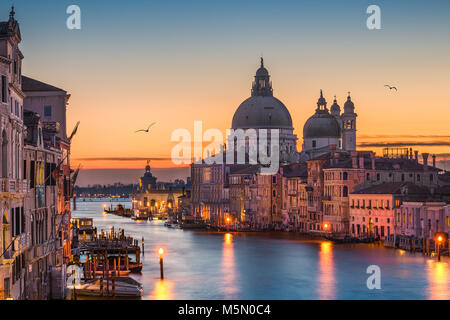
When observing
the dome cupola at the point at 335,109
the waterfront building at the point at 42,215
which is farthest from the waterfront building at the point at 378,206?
the dome cupola at the point at 335,109

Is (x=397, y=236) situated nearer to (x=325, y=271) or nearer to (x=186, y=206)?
(x=325, y=271)

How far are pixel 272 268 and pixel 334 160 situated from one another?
2155cm

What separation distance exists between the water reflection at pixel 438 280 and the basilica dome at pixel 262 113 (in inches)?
2312

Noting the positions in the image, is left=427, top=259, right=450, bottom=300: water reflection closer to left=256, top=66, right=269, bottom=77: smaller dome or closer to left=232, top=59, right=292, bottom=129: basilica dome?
left=232, top=59, right=292, bottom=129: basilica dome

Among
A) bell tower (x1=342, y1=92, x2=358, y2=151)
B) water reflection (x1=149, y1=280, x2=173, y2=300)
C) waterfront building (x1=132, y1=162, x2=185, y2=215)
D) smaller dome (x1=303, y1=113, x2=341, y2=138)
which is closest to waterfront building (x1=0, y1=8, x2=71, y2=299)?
water reflection (x1=149, y1=280, x2=173, y2=300)

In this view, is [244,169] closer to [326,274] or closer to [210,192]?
[210,192]

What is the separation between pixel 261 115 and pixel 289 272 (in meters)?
59.6

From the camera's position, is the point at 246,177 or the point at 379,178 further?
the point at 246,177

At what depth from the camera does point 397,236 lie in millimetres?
50531

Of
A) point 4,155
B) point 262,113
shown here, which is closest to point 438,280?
point 4,155

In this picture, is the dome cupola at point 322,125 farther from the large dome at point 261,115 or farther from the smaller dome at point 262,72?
the smaller dome at point 262,72

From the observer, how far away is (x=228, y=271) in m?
41.1

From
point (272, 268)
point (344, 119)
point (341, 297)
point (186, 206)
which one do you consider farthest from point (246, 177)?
point (341, 297)

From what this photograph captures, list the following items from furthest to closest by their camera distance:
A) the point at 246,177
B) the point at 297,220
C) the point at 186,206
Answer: the point at 186,206, the point at 246,177, the point at 297,220
